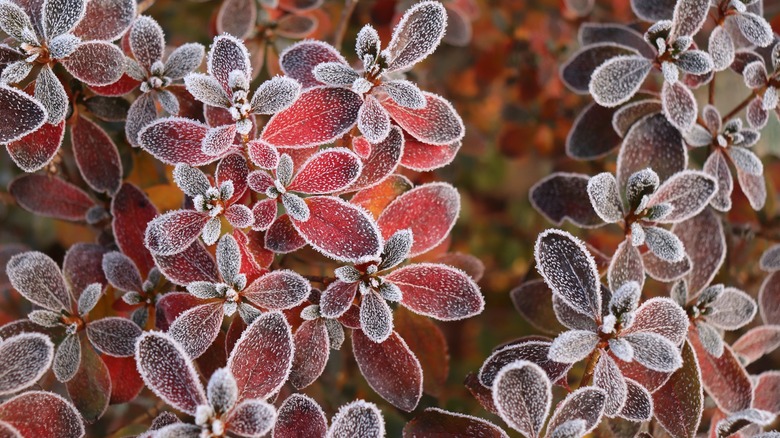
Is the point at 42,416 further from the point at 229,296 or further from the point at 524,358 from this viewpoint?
the point at 524,358

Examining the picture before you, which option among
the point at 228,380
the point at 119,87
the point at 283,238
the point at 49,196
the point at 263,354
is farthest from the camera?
the point at 49,196

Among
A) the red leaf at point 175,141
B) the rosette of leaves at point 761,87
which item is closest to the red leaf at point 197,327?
the red leaf at point 175,141

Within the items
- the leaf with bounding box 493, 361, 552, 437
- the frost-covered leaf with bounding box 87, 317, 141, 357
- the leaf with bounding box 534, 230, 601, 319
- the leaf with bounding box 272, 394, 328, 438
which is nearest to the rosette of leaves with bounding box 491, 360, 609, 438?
the leaf with bounding box 493, 361, 552, 437

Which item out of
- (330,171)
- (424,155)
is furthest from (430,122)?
(330,171)

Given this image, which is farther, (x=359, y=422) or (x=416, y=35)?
(x=416, y=35)

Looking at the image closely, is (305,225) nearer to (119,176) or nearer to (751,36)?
(119,176)

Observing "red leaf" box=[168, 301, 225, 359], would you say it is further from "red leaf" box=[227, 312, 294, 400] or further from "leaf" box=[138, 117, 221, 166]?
"leaf" box=[138, 117, 221, 166]

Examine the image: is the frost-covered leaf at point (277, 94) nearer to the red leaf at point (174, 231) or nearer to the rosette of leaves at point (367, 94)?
the rosette of leaves at point (367, 94)
